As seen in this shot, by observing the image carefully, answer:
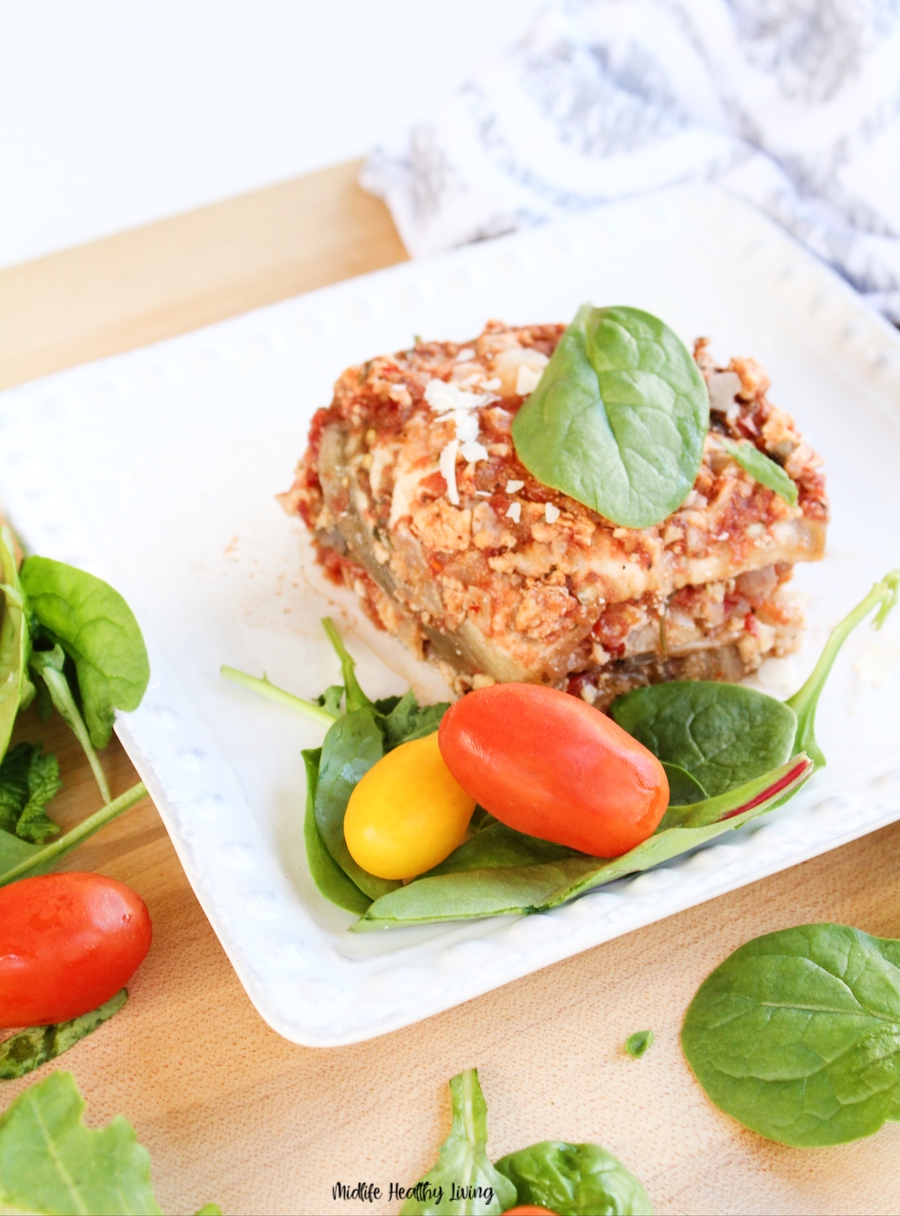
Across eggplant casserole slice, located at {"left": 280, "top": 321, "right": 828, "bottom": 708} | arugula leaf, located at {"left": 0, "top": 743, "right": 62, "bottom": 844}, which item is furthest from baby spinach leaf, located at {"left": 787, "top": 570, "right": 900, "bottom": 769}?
arugula leaf, located at {"left": 0, "top": 743, "right": 62, "bottom": 844}

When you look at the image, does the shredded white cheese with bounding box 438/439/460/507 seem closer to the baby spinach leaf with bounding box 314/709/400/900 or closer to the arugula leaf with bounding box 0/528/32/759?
the baby spinach leaf with bounding box 314/709/400/900

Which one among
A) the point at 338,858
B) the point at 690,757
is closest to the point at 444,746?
the point at 338,858

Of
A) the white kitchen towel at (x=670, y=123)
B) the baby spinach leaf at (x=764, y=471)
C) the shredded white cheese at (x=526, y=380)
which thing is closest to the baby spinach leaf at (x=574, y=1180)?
the baby spinach leaf at (x=764, y=471)

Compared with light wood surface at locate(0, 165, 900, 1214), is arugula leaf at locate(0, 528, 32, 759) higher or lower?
higher

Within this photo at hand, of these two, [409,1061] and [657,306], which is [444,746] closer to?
[409,1061]

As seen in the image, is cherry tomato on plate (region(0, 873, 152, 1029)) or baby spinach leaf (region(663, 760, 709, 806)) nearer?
cherry tomato on plate (region(0, 873, 152, 1029))

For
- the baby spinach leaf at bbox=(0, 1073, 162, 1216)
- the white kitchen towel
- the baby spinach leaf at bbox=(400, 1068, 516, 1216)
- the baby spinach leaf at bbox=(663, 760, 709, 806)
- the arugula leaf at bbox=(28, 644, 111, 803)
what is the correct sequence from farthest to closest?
1. the white kitchen towel
2. the arugula leaf at bbox=(28, 644, 111, 803)
3. the baby spinach leaf at bbox=(663, 760, 709, 806)
4. the baby spinach leaf at bbox=(400, 1068, 516, 1216)
5. the baby spinach leaf at bbox=(0, 1073, 162, 1216)

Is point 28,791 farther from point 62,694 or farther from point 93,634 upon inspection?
point 93,634
